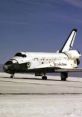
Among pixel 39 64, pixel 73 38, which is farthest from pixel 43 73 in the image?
pixel 73 38

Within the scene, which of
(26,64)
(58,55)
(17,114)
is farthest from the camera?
(58,55)

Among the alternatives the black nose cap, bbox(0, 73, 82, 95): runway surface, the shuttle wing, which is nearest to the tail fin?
the shuttle wing

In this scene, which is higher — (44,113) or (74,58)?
(74,58)

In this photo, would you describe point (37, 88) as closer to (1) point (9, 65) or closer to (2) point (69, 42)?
(1) point (9, 65)

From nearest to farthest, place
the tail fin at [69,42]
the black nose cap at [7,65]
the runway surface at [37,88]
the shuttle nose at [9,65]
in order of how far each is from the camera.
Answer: the runway surface at [37,88] → the shuttle nose at [9,65] → the black nose cap at [7,65] → the tail fin at [69,42]

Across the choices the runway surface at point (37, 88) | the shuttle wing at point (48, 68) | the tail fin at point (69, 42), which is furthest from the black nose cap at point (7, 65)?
the runway surface at point (37, 88)

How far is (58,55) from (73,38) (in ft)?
30.0

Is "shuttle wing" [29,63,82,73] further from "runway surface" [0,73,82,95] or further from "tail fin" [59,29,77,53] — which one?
"runway surface" [0,73,82,95]

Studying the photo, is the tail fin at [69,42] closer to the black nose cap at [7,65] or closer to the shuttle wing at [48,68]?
the shuttle wing at [48,68]

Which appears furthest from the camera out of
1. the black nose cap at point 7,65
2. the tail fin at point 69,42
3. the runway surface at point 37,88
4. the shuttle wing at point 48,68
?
the tail fin at point 69,42

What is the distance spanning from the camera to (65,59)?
56312mm

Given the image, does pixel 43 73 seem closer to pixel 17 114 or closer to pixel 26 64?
pixel 26 64

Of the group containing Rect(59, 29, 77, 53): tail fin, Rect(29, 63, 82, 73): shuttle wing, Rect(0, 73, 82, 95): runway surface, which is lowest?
Rect(0, 73, 82, 95): runway surface

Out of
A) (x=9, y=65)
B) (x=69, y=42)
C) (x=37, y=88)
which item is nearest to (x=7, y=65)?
(x=9, y=65)
